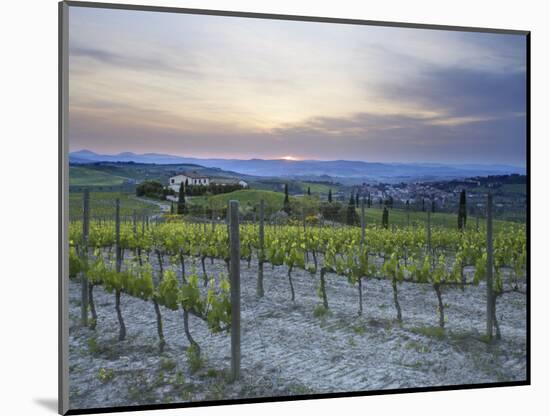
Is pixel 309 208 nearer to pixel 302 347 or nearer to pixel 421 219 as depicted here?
pixel 421 219

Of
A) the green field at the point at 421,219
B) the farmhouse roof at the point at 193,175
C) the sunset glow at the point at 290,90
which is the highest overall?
the sunset glow at the point at 290,90

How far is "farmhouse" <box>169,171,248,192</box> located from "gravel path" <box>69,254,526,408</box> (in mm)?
555

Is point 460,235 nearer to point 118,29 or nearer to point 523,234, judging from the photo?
point 523,234

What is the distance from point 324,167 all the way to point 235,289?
1083mm

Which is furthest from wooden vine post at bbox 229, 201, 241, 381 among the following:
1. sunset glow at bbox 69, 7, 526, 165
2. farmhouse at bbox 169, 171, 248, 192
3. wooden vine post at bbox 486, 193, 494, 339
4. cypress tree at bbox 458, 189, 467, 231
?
wooden vine post at bbox 486, 193, 494, 339

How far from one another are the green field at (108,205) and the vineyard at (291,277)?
0.05 meters

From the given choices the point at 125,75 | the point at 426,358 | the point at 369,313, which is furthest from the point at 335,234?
the point at 125,75

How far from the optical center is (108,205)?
5.42 m

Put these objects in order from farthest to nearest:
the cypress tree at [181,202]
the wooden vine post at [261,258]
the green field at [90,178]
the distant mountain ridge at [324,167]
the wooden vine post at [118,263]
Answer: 1. the wooden vine post at [261,258]
2. the cypress tree at [181,202]
3. the distant mountain ridge at [324,167]
4. the wooden vine post at [118,263]
5. the green field at [90,178]

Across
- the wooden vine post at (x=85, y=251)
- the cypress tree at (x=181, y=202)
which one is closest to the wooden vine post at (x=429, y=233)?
the cypress tree at (x=181, y=202)

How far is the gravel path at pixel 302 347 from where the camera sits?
17.3 ft

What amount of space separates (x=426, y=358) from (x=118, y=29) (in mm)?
3148

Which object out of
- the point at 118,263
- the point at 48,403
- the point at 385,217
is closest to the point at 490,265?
the point at 385,217

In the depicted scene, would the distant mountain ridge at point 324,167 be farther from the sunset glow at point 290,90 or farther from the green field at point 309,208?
the green field at point 309,208
